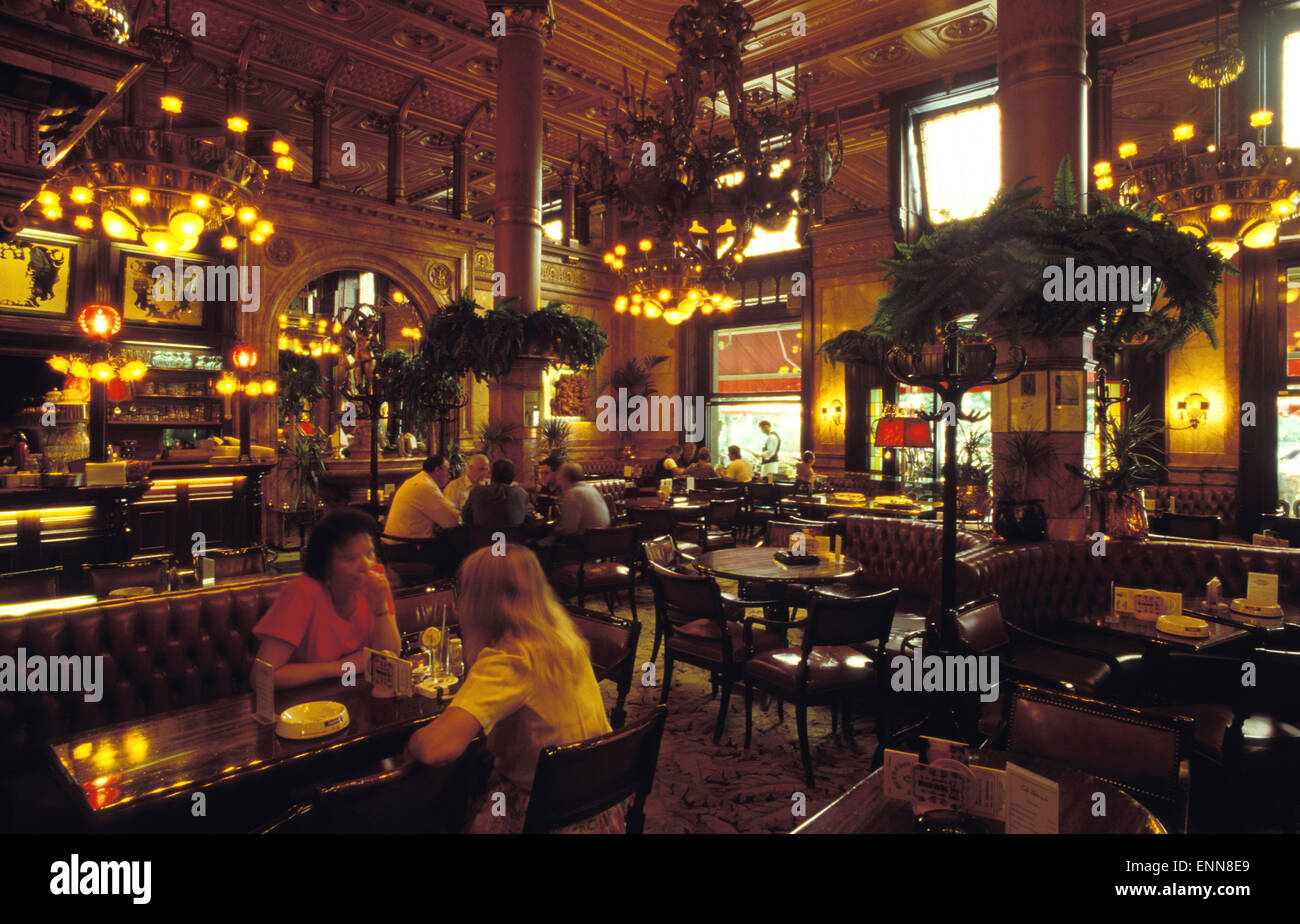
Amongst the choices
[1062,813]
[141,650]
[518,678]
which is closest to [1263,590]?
[1062,813]

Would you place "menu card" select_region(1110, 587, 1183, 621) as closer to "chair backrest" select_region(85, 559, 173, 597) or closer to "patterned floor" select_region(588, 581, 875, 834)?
"patterned floor" select_region(588, 581, 875, 834)

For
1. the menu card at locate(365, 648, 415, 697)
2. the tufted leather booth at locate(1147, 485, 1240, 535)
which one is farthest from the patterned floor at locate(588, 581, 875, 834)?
the tufted leather booth at locate(1147, 485, 1240, 535)

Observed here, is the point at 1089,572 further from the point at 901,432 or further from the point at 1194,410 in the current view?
the point at 1194,410

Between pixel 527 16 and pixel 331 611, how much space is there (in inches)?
291

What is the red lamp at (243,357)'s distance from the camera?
30.5 ft

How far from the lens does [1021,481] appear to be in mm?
4906

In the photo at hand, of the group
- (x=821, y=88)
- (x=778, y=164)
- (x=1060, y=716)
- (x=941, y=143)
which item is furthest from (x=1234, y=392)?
(x=1060, y=716)

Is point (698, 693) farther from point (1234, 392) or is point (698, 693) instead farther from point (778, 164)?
point (1234, 392)

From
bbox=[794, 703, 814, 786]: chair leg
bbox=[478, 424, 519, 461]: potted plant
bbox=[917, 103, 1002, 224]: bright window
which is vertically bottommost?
bbox=[794, 703, 814, 786]: chair leg

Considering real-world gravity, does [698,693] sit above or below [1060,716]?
below

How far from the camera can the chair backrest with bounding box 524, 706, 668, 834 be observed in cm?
161

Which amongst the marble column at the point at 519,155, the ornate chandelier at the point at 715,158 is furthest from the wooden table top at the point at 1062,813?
the marble column at the point at 519,155
